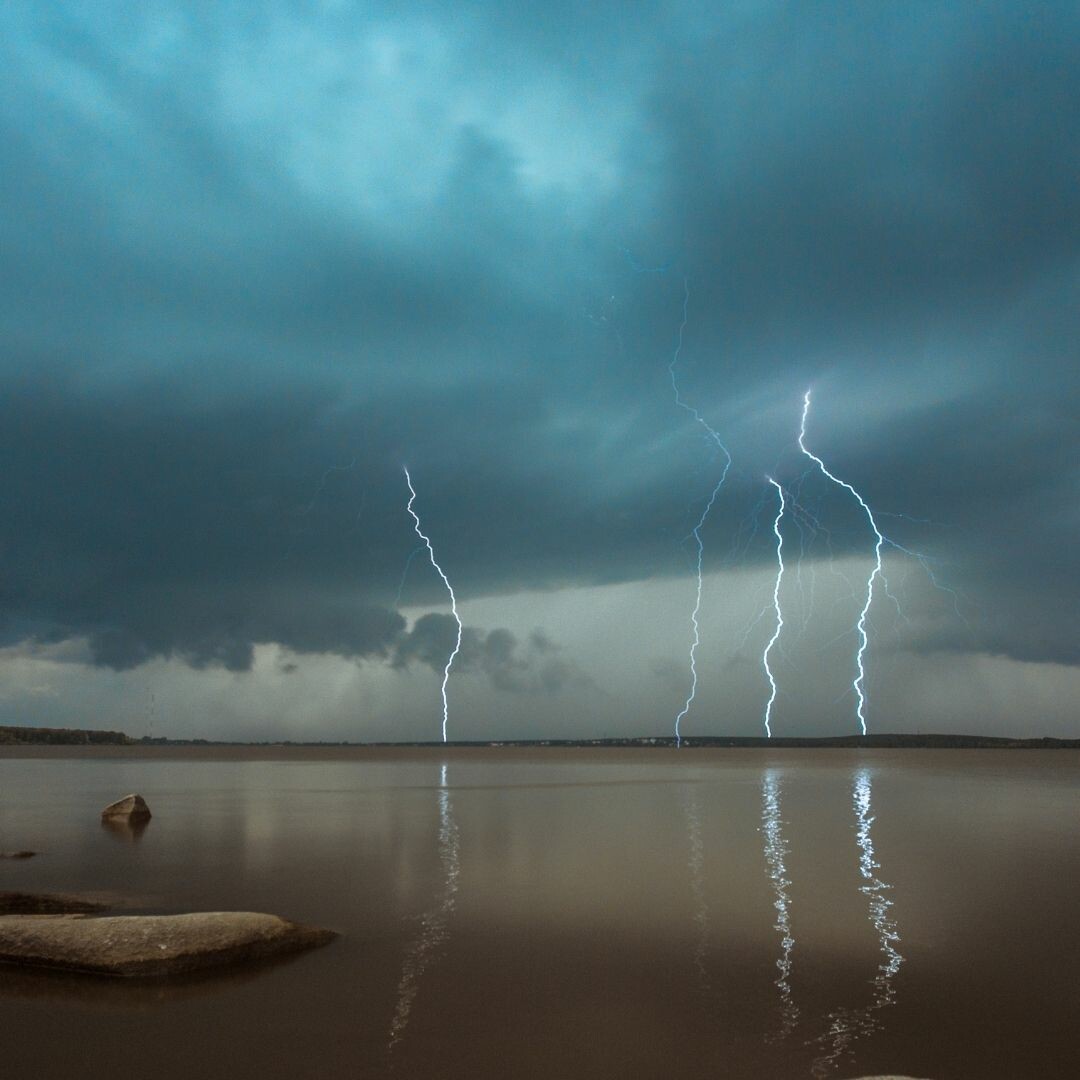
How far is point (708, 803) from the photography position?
41438 millimetres

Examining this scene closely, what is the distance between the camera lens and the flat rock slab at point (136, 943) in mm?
11133

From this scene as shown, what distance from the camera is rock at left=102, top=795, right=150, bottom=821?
30484 millimetres

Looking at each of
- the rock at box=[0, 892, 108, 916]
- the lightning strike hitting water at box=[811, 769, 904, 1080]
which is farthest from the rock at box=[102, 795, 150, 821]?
the lightning strike hitting water at box=[811, 769, 904, 1080]

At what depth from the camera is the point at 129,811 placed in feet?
100

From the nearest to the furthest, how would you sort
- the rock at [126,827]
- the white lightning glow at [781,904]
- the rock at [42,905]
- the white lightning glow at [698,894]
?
the white lightning glow at [781,904]
the white lightning glow at [698,894]
the rock at [42,905]
the rock at [126,827]

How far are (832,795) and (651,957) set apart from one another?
3954cm

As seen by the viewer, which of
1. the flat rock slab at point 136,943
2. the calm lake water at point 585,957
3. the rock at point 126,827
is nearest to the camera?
the calm lake water at point 585,957

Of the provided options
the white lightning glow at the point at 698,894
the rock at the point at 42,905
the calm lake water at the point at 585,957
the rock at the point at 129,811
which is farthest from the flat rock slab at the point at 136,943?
the rock at the point at 129,811

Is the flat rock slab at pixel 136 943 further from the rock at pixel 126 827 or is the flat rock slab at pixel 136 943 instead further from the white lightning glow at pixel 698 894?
the rock at pixel 126 827

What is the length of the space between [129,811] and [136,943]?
21.8m

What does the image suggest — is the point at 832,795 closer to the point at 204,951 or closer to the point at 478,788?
the point at 478,788

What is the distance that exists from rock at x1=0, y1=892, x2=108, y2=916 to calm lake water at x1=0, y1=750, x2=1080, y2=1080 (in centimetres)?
93

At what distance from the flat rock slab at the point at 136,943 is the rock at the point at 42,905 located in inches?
89.6

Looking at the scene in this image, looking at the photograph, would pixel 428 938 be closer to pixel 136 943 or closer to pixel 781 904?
pixel 136 943
